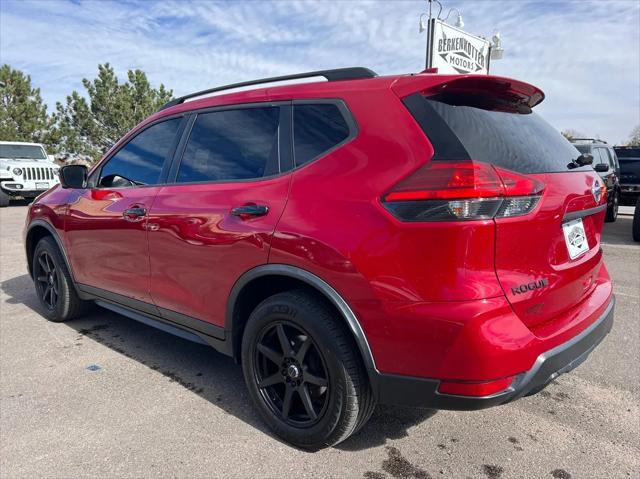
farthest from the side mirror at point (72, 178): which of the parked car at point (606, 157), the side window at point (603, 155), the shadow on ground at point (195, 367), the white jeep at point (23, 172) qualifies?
the white jeep at point (23, 172)

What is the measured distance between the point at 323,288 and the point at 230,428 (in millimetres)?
1069

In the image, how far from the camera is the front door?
324cm

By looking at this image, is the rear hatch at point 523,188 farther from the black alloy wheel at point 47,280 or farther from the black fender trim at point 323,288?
the black alloy wheel at point 47,280

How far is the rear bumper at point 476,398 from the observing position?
6.36 ft

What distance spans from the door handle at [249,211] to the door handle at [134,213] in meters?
0.91

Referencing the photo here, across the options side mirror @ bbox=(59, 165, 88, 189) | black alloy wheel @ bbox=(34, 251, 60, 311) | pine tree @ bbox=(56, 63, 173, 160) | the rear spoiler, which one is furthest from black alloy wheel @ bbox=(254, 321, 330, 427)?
pine tree @ bbox=(56, 63, 173, 160)

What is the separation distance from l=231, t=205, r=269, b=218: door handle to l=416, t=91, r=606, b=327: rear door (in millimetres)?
944

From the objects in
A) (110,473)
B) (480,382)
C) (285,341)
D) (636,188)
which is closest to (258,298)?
(285,341)

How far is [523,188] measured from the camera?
77.9 inches

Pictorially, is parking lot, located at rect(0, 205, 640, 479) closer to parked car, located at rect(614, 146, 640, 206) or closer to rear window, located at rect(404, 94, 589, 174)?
rear window, located at rect(404, 94, 589, 174)

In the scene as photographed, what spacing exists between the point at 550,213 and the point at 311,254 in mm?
1052

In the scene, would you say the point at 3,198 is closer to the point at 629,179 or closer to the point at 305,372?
the point at 305,372

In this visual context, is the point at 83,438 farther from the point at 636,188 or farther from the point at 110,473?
the point at 636,188

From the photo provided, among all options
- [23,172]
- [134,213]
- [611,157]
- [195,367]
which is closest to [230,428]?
[195,367]
